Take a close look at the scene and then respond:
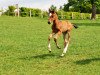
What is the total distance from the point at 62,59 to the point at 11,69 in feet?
10.3

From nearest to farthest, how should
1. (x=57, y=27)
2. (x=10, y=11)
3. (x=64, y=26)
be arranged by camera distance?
1. (x=57, y=27)
2. (x=64, y=26)
3. (x=10, y=11)

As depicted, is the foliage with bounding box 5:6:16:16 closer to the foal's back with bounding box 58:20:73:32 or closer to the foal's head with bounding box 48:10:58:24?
the foal's back with bounding box 58:20:73:32

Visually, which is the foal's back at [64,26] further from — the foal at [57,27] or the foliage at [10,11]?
the foliage at [10,11]

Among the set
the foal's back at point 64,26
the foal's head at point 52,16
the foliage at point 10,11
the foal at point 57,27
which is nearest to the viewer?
the foal's head at point 52,16

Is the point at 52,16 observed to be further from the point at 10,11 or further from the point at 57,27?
the point at 10,11

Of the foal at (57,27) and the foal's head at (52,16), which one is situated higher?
the foal's head at (52,16)

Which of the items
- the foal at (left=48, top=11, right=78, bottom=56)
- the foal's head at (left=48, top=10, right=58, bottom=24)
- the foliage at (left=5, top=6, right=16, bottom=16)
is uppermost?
the foal's head at (left=48, top=10, right=58, bottom=24)

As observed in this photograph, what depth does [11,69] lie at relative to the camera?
45.8 ft

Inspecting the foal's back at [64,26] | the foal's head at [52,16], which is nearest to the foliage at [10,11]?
the foal's back at [64,26]

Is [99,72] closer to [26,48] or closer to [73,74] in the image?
[73,74]

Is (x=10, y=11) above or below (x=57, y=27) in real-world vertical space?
below

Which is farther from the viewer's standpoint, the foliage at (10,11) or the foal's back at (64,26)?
the foliage at (10,11)

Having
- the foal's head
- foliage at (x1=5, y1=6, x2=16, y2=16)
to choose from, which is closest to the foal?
the foal's head

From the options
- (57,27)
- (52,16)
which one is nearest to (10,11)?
(57,27)
